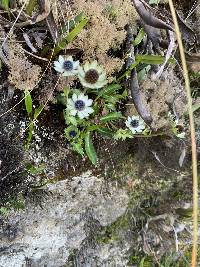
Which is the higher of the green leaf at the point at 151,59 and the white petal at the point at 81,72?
the green leaf at the point at 151,59

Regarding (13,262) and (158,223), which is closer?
(13,262)

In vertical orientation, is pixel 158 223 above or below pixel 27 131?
below

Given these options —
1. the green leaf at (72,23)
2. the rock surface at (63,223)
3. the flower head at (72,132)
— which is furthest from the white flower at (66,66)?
the rock surface at (63,223)

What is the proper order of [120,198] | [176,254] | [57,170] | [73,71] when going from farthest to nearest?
[176,254], [120,198], [57,170], [73,71]

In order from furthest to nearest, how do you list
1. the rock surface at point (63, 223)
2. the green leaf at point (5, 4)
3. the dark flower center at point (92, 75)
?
the rock surface at point (63, 223), the dark flower center at point (92, 75), the green leaf at point (5, 4)

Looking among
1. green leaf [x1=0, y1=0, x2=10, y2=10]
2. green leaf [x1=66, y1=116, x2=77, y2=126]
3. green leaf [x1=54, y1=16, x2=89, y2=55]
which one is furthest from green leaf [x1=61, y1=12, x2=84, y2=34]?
green leaf [x1=66, y1=116, x2=77, y2=126]

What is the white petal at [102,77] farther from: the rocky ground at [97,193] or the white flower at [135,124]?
the white flower at [135,124]

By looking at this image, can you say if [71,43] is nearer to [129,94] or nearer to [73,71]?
[73,71]

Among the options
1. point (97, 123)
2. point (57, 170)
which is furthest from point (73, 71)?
point (57, 170)
